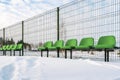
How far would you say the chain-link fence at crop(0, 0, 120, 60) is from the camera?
7.77 m

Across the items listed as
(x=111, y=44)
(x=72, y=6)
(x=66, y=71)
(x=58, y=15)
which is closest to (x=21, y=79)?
(x=66, y=71)

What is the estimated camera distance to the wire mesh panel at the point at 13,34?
51.9ft

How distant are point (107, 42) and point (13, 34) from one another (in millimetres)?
10433

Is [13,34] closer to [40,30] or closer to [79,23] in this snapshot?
[40,30]

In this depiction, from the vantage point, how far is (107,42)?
7.36 metres

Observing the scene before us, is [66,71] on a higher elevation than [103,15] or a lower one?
lower

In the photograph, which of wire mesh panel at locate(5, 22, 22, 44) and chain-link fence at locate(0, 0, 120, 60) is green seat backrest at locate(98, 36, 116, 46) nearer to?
chain-link fence at locate(0, 0, 120, 60)

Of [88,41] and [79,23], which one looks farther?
[79,23]

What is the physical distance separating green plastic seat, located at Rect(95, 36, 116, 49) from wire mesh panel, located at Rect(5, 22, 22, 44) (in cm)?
872

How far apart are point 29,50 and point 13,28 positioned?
3.53 meters

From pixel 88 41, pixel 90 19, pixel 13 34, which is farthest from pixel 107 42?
pixel 13 34

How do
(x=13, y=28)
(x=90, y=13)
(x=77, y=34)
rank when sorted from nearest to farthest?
(x=90, y=13) → (x=77, y=34) → (x=13, y=28)

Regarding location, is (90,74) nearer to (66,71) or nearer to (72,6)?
(66,71)

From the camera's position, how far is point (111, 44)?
22.8ft
